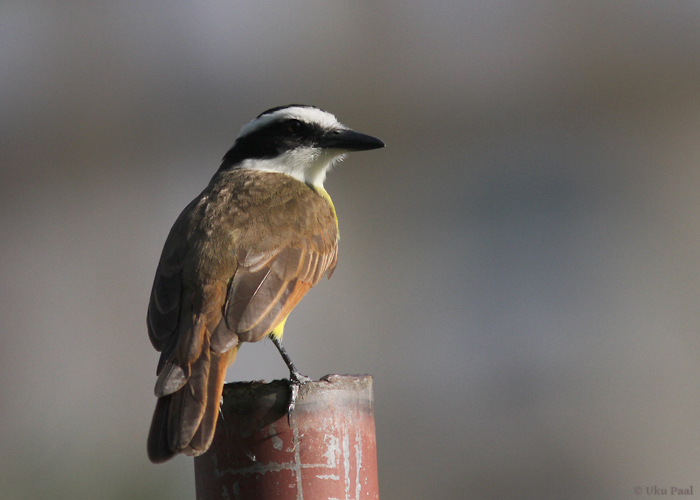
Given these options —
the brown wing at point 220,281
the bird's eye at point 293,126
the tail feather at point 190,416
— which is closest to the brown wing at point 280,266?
the brown wing at point 220,281

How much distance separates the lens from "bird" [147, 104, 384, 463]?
313 cm

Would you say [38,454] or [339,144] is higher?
[339,144]

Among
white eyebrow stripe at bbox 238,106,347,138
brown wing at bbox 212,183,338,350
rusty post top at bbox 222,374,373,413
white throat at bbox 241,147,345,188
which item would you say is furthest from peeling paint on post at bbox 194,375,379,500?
white eyebrow stripe at bbox 238,106,347,138

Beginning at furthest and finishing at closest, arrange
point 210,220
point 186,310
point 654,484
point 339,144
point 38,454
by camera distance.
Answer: point 654,484, point 38,454, point 339,144, point 210,220, point 186,310

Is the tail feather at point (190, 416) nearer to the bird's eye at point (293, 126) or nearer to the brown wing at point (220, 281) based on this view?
the brown wing at point (220, 281)

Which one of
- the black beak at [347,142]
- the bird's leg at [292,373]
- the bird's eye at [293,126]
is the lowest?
the bird's leg at [292,373]

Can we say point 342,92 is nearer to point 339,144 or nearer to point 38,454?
point 38,454

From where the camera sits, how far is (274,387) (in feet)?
9.78

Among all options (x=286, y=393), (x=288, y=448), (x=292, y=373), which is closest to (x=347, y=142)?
(x=292, y=373)

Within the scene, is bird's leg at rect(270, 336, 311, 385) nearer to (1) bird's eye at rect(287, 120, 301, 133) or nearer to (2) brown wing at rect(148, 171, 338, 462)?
(2) brown wing at rect(148, 171, 338, 462)

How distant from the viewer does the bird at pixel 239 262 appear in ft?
10.3

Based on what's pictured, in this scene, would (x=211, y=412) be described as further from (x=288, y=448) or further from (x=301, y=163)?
(x=301, y=163)

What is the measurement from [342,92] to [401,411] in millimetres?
3995

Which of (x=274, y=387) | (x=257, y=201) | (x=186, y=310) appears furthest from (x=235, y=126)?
(x=274, y=387)
